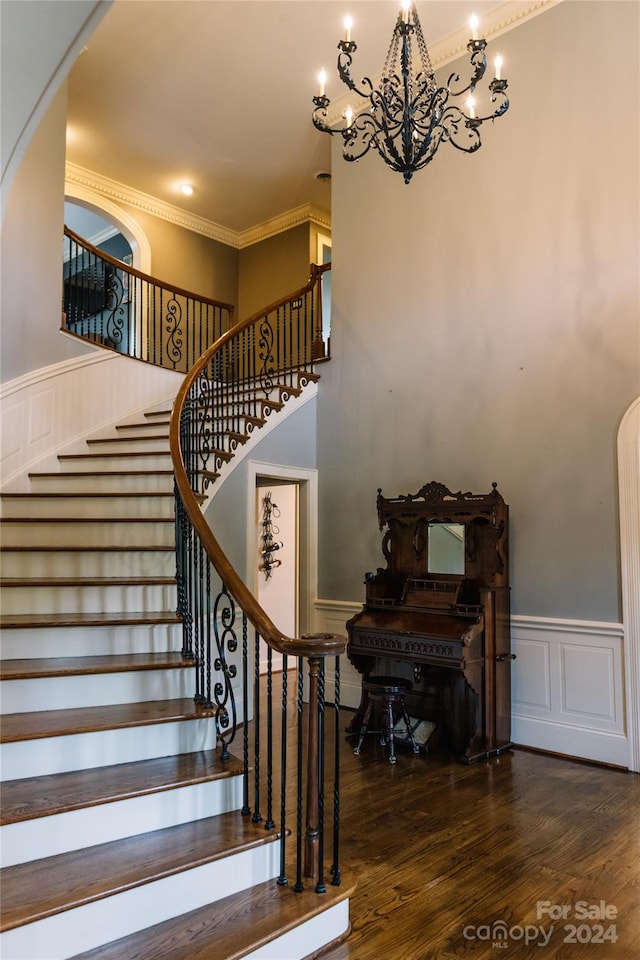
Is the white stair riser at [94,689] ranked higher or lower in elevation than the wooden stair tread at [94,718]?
higher

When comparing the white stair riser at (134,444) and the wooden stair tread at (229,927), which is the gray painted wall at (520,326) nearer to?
the white stair riser at (134,444)

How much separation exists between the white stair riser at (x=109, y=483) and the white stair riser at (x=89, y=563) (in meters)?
0.82

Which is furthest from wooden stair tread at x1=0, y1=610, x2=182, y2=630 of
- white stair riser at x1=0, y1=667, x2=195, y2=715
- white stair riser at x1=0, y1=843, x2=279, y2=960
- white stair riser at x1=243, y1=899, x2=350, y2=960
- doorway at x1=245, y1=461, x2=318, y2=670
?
doorway at x1=245, y1=461, x2=318, y2=670

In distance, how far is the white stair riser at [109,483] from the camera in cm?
473

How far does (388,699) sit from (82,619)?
7.23ft

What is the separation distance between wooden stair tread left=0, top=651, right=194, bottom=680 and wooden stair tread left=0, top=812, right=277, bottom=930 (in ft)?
2.41

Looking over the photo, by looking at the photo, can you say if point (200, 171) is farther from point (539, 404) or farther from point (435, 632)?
point (435, 632)

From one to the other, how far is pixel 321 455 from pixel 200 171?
4.10m

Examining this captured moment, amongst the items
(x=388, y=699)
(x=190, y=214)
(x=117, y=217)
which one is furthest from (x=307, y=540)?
(x=190, y=214)

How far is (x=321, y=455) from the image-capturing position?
615cm

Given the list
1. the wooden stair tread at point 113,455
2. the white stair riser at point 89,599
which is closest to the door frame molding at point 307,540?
the wooden stair tread at point 113,455

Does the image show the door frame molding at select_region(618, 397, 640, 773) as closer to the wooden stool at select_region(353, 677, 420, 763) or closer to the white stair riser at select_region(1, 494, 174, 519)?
the wooden stool at select_region(353, 677, 420, 763)

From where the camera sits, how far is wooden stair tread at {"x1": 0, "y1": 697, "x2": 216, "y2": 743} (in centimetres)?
243

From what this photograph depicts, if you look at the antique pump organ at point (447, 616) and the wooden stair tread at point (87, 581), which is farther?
the antique pump organ at point (447, 616)
